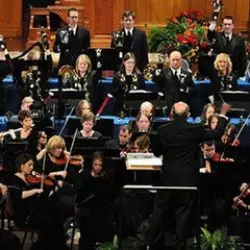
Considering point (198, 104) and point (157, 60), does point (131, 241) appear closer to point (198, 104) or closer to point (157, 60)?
point (198, 104)

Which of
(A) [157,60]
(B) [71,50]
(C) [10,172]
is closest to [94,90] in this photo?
(B) [71,50]

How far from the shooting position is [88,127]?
380 inches

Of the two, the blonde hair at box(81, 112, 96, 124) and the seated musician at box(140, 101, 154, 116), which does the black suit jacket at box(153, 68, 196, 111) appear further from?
the blonde hair at box(81, 112, 96, 124)

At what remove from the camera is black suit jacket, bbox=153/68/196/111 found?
11305 millimetres

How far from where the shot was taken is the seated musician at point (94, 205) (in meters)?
8.16

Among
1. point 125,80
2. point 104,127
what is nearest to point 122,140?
point 104,127

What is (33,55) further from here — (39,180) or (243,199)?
(243,199)

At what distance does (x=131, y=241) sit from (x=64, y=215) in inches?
37.4

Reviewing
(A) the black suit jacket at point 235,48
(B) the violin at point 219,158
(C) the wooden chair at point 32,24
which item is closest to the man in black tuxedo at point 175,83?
(A) the black suit jacket at point 235,48

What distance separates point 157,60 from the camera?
1375cm

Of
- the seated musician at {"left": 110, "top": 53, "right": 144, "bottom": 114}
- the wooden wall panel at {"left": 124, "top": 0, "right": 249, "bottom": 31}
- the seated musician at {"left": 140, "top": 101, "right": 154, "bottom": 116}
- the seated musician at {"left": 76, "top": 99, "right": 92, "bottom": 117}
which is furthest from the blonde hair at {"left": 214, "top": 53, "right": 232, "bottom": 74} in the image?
the wooden wall panel at {"left": 124, "top": 0, "right": 249, "bottom": 31}

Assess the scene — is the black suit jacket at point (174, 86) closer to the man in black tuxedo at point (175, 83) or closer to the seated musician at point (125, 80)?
the man in black tuxedo at point (175, 83)

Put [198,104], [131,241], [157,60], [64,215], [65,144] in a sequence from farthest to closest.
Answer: [157,60], [198,104], [65,144], [64,215], [131,241]

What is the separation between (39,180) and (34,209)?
0.96 ft
